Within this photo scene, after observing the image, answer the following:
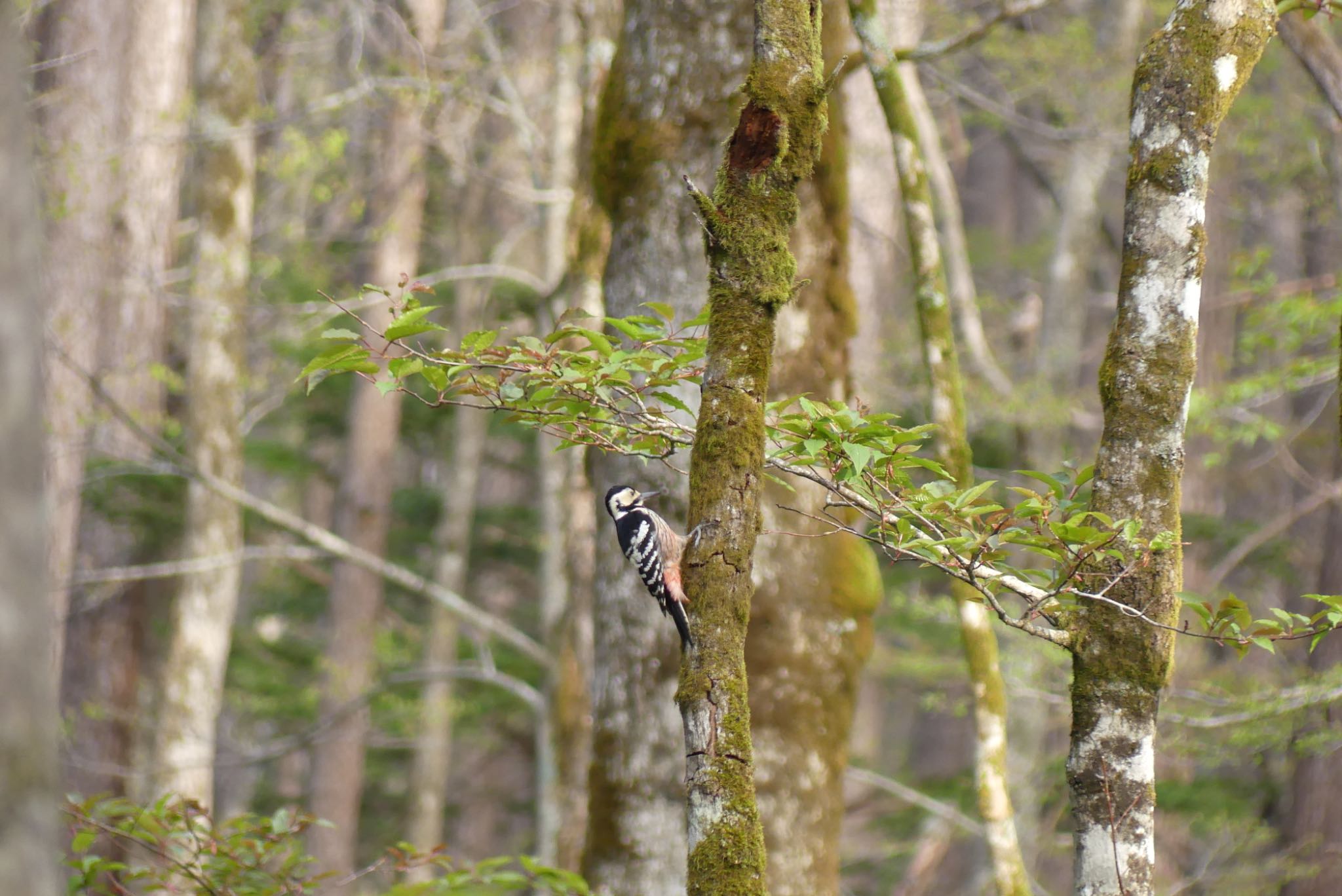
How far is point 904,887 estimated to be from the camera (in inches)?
474

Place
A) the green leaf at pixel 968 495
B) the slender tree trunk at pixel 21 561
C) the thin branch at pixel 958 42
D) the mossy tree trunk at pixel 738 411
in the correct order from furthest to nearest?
the thin branch at pixel 958 42 → the green leaf at pixel 968 495 → the mossy tree trunk at pixel 738 411 → the slender tree trunk at pixel 21 561

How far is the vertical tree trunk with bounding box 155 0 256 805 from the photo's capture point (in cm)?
887

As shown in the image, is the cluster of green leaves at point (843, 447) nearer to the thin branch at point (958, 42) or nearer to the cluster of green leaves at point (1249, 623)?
the cluster of green leaves at point (1249, 623)

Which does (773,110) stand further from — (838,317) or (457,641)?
(457,641)

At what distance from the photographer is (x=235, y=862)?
321 centimetres

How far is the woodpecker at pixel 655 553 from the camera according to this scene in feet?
8.74

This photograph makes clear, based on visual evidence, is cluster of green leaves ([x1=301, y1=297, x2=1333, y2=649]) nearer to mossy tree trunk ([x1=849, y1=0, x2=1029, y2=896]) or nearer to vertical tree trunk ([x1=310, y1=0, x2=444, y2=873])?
mossy tree trunk ([x1=849, y1=0, x2=1029, y2=896])

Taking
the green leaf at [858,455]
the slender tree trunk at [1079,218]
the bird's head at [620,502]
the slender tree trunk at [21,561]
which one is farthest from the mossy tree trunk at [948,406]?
the slender tree trunk at [1079,218]

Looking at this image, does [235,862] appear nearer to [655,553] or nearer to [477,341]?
[655,553]

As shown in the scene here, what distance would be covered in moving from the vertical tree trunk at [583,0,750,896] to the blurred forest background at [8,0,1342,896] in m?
0.01

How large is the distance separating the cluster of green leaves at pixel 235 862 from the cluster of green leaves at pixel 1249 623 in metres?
1.66

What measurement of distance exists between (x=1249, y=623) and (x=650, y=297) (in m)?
2.10

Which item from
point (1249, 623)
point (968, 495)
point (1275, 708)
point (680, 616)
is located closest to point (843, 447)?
point (968, 495)

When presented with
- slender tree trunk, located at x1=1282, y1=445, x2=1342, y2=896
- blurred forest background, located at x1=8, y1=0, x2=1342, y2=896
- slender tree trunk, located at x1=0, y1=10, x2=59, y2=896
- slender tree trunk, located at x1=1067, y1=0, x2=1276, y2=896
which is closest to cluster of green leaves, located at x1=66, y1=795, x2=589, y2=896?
blurred forest background, located at x1=8, y1=0, x2=1342, y2=896
